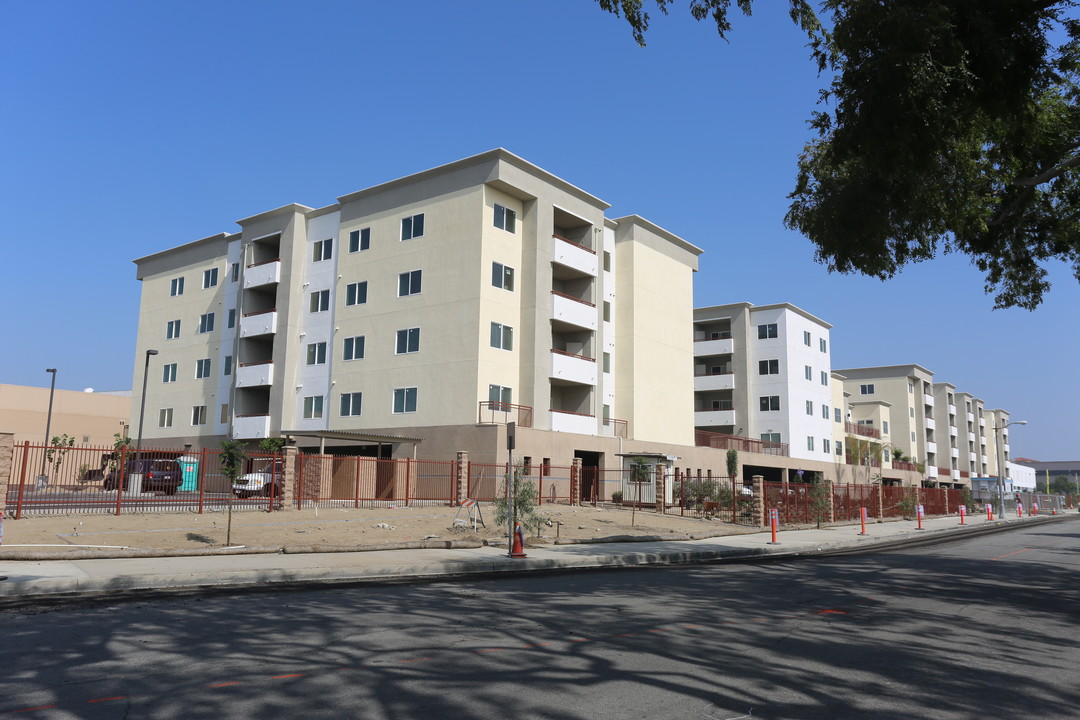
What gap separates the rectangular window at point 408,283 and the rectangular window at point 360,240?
135 inches

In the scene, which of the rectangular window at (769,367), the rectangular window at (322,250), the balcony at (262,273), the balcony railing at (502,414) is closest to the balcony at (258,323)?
the balcony at (262,273)

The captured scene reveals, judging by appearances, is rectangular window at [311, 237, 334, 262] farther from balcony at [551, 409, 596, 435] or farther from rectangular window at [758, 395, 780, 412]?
rectangular window at [758, 395, 780, 412]

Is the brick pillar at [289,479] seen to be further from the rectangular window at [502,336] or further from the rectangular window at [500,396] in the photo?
the rectangular window at [502,336]

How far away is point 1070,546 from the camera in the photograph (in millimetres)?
27516

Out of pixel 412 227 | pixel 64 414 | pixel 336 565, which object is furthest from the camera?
pixel 64 414

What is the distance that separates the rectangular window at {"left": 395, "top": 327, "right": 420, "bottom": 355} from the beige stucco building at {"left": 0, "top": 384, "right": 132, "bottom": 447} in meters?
41.5

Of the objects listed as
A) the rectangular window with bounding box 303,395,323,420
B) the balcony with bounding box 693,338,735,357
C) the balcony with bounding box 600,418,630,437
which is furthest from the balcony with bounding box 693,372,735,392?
the rectangular window with bounding box 303,395,323,420

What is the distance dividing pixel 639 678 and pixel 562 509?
2710cm

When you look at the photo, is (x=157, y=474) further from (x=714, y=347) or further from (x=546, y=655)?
(x=714, y=347)

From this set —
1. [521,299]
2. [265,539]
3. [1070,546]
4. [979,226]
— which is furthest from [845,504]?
[265,539]

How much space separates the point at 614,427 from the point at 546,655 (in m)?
40.7

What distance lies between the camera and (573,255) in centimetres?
4547

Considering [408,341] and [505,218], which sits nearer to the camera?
[505,218]

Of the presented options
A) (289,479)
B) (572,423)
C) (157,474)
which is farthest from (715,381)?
(289,479)
